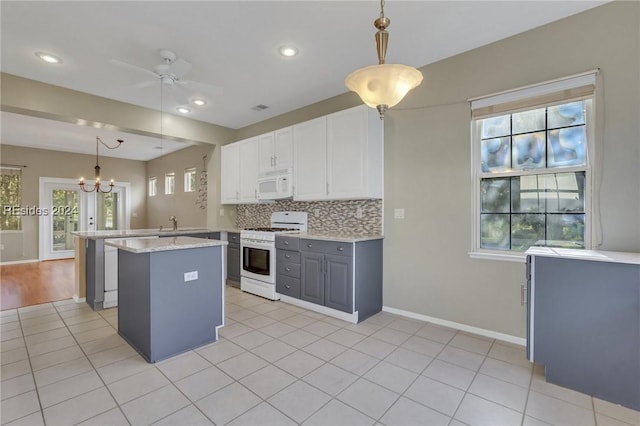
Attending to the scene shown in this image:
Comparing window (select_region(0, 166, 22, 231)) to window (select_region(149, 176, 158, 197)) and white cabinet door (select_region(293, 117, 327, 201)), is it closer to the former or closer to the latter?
window (select_region(149, 176, 158, 197))

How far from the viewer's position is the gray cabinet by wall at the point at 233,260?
4.85 m

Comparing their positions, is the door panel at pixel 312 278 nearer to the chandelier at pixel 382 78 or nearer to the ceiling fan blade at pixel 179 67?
the chandelier at pixel 382 78

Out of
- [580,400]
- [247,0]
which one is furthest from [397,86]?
[580,400]

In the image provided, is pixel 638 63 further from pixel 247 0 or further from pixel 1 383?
pixel 1 383

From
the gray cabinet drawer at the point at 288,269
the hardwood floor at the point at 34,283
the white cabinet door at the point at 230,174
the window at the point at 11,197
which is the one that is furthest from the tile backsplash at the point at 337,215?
the window at the point at 11,197

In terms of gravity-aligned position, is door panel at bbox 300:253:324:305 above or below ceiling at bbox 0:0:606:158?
below

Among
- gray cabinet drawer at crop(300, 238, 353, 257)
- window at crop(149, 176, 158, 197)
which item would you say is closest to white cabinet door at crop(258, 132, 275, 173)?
gray cabinet drawer at crop(300, 238, 353, 257)

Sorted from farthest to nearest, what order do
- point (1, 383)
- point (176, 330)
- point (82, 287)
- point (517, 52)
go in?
point (82, 287)
point (517, 52)
point (176, 330)
point (1, 383)

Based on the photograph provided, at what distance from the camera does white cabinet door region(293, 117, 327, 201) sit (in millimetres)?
3891

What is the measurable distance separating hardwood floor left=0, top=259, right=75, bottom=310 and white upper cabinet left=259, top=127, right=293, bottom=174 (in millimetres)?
3383

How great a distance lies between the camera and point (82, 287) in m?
4.01

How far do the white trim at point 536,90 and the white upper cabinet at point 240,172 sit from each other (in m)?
3.33

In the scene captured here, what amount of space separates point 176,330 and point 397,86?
8.39 ft

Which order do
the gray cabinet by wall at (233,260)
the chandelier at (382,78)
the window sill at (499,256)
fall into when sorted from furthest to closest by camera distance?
the gray cabinet by wall at (233,260) < the window sill at (499,256) < the chandelier at (382,78)
